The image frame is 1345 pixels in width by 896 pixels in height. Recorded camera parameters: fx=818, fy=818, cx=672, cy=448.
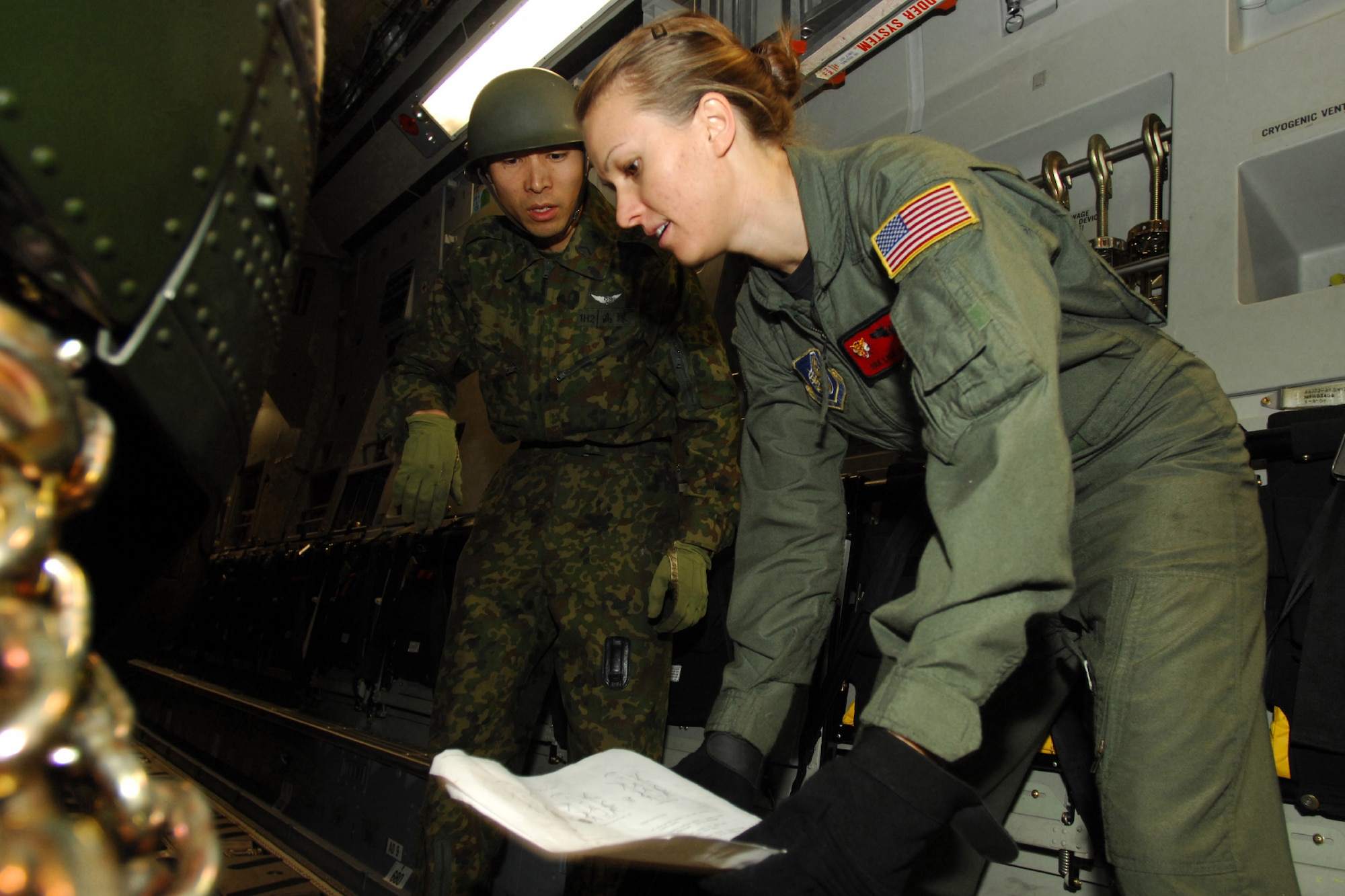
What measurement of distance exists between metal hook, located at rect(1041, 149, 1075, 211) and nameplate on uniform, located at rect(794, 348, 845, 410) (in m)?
1.14

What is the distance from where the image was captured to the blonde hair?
1279 millimetres

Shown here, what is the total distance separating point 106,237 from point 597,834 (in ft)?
1.71

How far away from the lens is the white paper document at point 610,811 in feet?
→ 1.95

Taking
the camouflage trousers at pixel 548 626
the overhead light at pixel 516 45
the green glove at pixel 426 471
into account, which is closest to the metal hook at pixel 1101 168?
the camouflage trousers at pixel 548 626

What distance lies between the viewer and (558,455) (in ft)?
6.72

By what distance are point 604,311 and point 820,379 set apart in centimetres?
89

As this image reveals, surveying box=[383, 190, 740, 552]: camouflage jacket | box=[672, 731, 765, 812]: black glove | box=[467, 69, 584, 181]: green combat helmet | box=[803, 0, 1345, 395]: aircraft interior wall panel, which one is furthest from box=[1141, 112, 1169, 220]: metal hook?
box=[672, 731, 765, 812]: black glove

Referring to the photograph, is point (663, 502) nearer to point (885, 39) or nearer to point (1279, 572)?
point (1279, 572)

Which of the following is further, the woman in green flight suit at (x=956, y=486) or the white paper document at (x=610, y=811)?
the woman in green flight suit at (x=956, y=486)

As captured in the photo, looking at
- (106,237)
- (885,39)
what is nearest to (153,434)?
(106,237)

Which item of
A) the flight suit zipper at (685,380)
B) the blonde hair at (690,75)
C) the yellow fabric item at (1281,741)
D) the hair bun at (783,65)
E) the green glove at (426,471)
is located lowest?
the yellow fabric item at (1281,741)

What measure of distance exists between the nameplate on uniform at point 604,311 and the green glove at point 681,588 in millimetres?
615

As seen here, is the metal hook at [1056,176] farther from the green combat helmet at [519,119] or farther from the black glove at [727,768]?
Result: the black glove at [727,768]

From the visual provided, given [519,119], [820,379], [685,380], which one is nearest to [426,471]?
[685,380]
